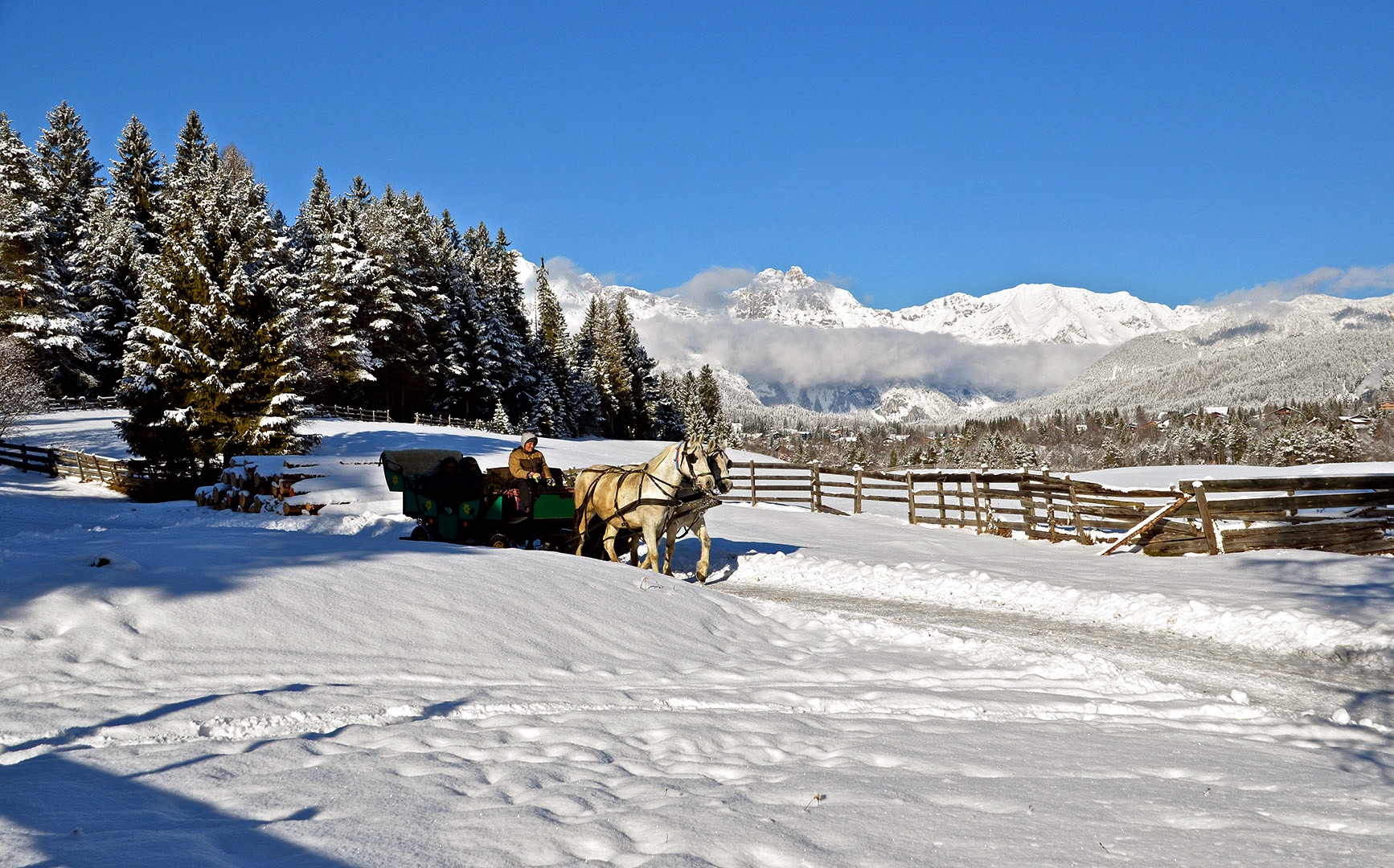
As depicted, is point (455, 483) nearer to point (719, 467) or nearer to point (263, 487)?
point (719, 467)

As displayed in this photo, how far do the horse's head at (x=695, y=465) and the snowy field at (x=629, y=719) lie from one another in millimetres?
2584

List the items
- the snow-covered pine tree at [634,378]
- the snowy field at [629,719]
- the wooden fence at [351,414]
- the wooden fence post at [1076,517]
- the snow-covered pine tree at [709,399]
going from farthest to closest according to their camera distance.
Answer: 1. the snow-covered pine tree at [709,399]
2. the snow-covered pine tree at [634,378]
3. the wooden fence at [351,414]
4. the wooden fence post at [1076,517]
5. the snowy field at [629,719]

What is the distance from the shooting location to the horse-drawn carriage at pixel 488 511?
1350 centimetres

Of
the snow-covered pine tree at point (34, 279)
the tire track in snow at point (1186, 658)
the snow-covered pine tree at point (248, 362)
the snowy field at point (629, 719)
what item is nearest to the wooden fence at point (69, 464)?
the snow-covered pine tree at point (248, 362)

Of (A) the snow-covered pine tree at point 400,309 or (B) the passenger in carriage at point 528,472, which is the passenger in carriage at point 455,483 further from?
(A) the snow-covered pine tree at point 400,309

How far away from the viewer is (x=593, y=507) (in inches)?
551

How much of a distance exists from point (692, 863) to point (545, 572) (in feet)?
21.1

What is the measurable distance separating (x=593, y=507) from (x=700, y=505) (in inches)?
80.1

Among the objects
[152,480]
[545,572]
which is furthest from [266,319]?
[545,572]

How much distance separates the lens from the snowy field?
3.35 meters

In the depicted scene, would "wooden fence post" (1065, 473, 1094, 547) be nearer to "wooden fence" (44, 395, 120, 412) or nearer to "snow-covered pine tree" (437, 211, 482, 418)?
"snow-covered pine tree" (437, 211, 482, 418)

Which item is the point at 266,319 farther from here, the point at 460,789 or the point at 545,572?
the point at 460,789

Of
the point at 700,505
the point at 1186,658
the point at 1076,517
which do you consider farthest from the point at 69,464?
the point at 1186,658

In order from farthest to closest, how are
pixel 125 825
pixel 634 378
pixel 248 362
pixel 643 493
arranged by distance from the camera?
pixel 634 378, pixel 248 362, pixel 643 493, pixel 125 825
